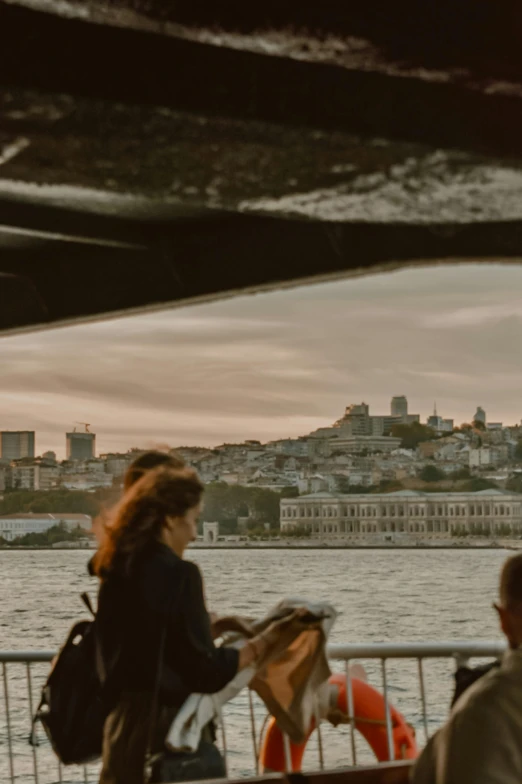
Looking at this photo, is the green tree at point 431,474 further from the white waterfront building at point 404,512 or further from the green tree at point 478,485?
the white waterfront building at point 404,512

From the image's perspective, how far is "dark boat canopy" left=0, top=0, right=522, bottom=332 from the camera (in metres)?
2.86

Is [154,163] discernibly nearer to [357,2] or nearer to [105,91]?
[105,91]

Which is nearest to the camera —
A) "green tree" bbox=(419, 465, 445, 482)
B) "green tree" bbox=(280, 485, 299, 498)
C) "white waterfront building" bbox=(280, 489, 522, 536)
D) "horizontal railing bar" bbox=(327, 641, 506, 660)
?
"horizontal railing bar" bbox=(327, 641, 506, 660)

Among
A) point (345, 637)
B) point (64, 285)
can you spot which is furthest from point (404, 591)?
point (64, 285)

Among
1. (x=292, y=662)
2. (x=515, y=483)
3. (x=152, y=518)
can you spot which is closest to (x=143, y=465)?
(x=152, y=518)

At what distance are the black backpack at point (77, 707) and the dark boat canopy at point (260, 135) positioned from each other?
1.51 m

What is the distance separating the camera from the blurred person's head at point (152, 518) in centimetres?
Answer: 327

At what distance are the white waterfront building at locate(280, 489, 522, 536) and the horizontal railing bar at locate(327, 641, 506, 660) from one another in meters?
105

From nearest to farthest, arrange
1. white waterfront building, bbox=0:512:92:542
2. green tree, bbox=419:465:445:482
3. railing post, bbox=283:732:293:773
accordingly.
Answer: railing post, bbox=283:732:293:773
green tree, bbox=419:465:445:482
white waterfront building, bbox=0:512:92:542

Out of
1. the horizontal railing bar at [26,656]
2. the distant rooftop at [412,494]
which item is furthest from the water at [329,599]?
the horizontal railing bar at [26,656]

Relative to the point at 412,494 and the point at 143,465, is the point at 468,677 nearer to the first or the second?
the point at 143,465

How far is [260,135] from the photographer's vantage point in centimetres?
338

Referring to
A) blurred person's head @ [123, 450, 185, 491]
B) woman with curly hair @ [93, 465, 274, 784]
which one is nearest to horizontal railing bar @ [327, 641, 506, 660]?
woman with curly hair @ [93, 465, 274, 784]

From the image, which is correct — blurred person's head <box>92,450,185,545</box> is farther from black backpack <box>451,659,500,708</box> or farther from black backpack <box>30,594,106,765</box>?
black backpack <box>451,659,500,708</box>
